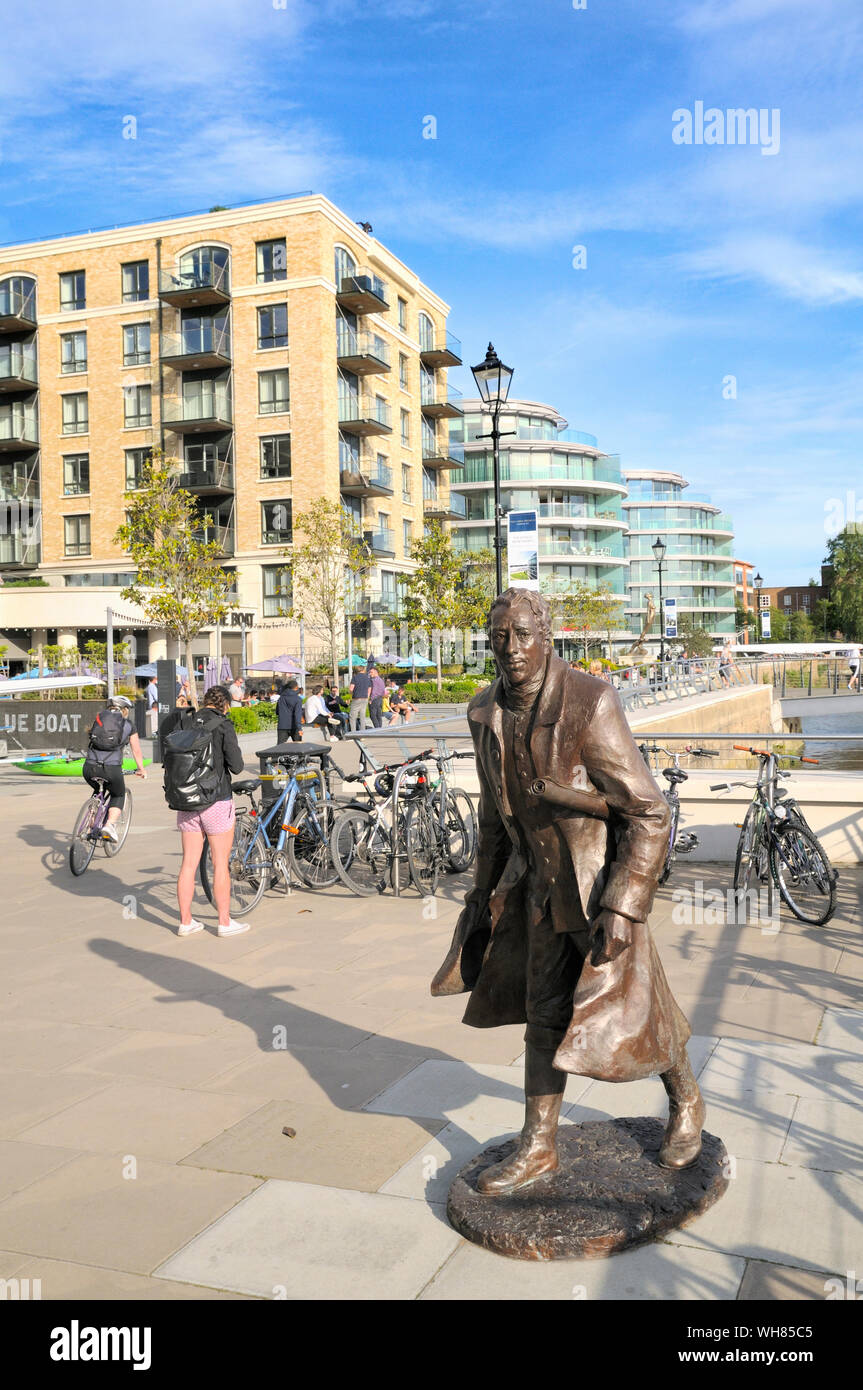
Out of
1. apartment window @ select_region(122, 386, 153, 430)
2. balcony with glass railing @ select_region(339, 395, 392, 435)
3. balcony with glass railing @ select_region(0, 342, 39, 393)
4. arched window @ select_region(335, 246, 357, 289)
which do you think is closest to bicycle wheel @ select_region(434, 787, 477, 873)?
balcony with glass railing @ select_region(339, 395, 392, 435)

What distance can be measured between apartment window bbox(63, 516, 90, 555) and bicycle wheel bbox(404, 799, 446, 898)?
37906 millimetres

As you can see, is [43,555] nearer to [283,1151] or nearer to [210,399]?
[210,399]

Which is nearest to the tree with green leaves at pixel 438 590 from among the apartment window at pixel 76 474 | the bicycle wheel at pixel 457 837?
the apartment window at pixel 76 474

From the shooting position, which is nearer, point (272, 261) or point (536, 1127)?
point (536, 1127)

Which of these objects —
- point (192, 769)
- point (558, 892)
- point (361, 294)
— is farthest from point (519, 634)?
point (361, 294)

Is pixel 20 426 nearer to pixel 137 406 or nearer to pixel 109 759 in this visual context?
pixel 137 406

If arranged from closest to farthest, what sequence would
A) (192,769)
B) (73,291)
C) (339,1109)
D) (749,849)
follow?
(339,1109) → (192,769) → (749,849) → (73,291)

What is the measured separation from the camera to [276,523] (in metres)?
40.7

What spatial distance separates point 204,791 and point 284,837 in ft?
5.01

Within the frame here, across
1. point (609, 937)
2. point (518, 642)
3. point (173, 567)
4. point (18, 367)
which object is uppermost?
point (18, 367)

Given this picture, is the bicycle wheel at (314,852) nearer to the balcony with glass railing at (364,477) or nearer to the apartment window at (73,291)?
the balcony with glass railing at (364,477)

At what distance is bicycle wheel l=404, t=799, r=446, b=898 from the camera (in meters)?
8.59

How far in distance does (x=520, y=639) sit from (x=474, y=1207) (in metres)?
1.78

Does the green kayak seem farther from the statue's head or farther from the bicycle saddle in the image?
the statue's head
